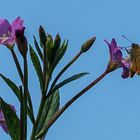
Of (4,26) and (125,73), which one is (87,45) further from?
(4,26)

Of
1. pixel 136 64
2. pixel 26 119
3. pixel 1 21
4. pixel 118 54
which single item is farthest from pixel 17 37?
pixel 136 64

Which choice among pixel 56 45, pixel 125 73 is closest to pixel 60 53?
pixel 56 45

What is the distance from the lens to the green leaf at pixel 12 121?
2.09 m

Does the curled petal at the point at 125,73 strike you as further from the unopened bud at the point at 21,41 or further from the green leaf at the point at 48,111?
the unopened bud at the point at 21,41

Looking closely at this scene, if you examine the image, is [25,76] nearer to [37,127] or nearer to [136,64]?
[37,127]

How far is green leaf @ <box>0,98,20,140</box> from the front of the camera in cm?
209

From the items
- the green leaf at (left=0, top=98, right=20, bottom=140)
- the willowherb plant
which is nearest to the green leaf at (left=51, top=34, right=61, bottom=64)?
the willowherb plant

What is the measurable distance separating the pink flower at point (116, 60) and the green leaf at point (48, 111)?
310mm

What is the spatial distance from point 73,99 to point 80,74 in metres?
0.17

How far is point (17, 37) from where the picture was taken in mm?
2127

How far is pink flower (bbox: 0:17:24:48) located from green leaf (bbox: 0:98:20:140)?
12.1 inches

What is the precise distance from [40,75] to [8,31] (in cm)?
25

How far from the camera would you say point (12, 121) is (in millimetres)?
2115

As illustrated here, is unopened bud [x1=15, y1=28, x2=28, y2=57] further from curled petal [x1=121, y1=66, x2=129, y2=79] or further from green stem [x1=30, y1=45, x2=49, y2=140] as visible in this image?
curled petal [x1=121, y1=66, x2=129, y2=79]
